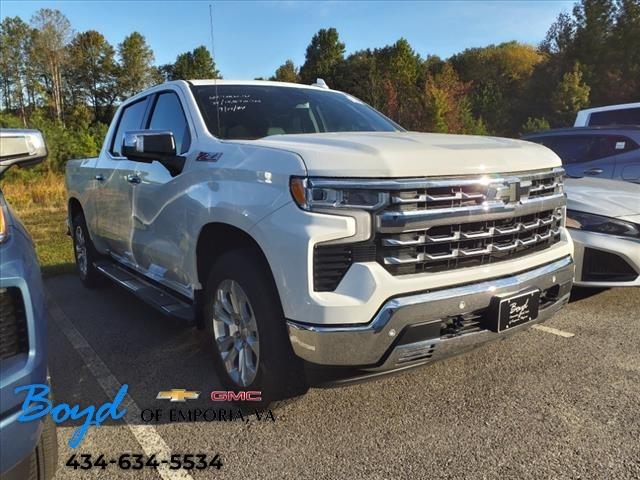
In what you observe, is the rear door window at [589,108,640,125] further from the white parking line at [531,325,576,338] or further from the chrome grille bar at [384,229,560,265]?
the chrome grille bar at [384,229,560,265]

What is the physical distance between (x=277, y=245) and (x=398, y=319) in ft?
2.07

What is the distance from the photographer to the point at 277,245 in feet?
7.85

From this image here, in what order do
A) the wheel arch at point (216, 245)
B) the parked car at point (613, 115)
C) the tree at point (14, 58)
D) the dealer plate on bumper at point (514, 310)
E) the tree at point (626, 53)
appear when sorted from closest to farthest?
the dealer plate on bumper at point (514, 310) → the wheel arch at point (216, 245) → the parked car at point (613, 115) → the tree at point (626, 53) → the tree at point (14, 58)

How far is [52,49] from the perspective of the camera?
51.9 meters

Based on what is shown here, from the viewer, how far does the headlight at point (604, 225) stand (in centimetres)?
421

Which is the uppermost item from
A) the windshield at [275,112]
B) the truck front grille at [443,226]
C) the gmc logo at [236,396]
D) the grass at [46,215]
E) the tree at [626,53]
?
the tree at [626,53]

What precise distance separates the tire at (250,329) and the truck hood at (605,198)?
3043 millimetres

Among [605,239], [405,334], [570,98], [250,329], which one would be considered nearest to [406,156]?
[405,334]

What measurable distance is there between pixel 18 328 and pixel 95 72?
68909 millimetres

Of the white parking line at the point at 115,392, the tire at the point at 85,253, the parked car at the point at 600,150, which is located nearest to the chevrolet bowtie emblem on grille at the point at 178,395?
the white parking line at the point at 115,392

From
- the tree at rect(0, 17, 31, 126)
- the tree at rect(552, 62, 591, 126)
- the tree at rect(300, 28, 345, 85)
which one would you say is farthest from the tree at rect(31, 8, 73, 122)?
the tree at rect(552, 62, 591, 126)

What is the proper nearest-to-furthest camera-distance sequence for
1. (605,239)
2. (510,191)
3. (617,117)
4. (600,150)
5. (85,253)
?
(510,191) → (605,239) → (85,253) → (600,150) → (617,117)

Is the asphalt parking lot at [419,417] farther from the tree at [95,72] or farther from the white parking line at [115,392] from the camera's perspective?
the tree at [95,72]

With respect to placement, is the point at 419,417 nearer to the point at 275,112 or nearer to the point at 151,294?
the point at 151,294
